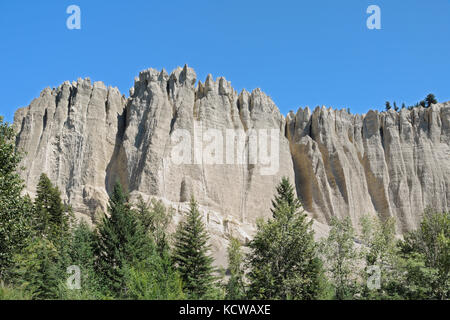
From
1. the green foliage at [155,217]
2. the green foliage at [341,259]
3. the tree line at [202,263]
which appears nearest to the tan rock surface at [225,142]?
the green foliage at [155,217]

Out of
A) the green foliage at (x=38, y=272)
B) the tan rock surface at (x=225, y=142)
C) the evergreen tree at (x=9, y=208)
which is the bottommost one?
the green foliage at (x=38, y=272)

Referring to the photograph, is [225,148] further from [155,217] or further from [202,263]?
[202,263]

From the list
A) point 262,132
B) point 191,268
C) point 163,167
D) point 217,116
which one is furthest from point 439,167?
point 191,268

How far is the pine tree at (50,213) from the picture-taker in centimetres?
4209

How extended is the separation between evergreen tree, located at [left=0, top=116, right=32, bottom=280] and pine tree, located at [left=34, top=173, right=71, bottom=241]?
64.9 ft

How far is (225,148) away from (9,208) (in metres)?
41.0

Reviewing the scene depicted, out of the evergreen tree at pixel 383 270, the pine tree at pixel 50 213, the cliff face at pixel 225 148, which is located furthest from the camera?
the cliff face at pixel 225 148

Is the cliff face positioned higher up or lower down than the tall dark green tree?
higher up

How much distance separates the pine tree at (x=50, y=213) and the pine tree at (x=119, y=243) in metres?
11.0

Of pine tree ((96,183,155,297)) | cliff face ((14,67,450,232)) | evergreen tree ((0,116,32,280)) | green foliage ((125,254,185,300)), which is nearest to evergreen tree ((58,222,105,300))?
pine tree ((96,183,155,297))

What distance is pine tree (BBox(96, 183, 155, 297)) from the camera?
3059 centimetres

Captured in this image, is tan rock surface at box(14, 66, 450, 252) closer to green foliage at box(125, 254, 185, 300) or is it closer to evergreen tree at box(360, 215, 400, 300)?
evergreen tree at box(360, 215, 400, 300)

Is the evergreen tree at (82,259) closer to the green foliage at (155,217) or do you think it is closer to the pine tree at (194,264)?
the pine tree at (194,264)

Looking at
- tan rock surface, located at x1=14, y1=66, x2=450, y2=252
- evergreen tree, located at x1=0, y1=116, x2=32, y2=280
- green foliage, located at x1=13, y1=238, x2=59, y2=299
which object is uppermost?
tan rock surface, located at x1=14, y1=66, x2=450, y2=252
